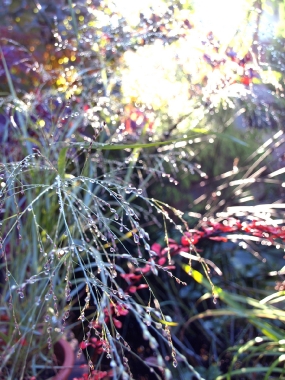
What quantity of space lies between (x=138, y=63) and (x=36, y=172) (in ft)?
2.33

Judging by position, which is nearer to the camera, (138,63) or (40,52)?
(138,63)

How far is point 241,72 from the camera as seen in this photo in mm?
1474

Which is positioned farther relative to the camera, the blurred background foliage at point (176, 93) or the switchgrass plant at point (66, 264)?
the blurred background foliage at point (176, 93)

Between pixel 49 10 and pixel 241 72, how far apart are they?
1562mm

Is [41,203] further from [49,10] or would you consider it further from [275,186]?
[275,186]

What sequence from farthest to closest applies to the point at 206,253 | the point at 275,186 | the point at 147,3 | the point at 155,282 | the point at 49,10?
the point at 275,186, the point at 49,10, the point at 206,253, the point at 155,282, the point at 147,3

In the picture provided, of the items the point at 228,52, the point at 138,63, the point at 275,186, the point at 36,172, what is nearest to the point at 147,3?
the point at 138,63

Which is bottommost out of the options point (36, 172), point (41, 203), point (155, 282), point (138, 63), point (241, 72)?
point (155, 282)

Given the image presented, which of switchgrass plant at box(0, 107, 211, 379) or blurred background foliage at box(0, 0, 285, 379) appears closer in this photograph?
switchgrass plant at box(0, 107, 211, 379)

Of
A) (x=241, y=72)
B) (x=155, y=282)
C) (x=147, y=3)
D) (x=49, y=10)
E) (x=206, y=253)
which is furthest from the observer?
(x=49, y=10)

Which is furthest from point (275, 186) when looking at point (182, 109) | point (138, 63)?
point (138, 63)

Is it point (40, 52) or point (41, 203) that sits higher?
point (40, 52)

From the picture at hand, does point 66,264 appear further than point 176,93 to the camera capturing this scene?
No

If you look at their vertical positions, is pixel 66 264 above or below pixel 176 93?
below
